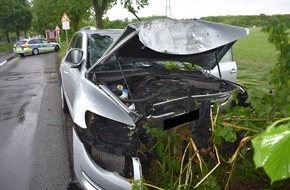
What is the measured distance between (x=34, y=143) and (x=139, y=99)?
258 centimetres

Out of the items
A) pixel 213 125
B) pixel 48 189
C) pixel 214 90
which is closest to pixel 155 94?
pixel 214 90

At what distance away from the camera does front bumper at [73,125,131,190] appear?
241 cm

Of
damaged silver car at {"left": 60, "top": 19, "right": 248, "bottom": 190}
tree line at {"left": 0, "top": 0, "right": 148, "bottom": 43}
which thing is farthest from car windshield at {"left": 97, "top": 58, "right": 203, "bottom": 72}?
tree line at {"left": 0, "top": 0, "right": 148, "bottom": 43}

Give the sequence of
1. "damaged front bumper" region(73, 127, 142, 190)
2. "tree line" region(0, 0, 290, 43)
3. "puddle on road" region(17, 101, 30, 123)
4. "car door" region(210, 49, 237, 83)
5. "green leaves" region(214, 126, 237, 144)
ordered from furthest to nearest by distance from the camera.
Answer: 1. "tree line" region(0, 0, 290, 43)
2. "puddle on road" region(17, 101, 30, 123)
3. "car door" region(210, 49, 237, 83)
4. "damaged front bumper" region(73, 127, 142, 190)
5. "green leaves" region(214, 126, 237, 144)

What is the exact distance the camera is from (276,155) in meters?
0.68

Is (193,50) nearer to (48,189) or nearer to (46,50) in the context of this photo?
(48,189)

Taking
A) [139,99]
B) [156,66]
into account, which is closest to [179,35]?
[139,99]

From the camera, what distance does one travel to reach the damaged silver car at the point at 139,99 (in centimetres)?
249

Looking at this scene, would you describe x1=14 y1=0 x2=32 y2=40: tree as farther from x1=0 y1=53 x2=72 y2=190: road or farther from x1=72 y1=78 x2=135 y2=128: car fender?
x1=72 y1=78 x2=135 y2=128: car fender

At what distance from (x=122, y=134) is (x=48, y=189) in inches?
54.1

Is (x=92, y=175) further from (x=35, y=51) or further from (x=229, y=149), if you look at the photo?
(x=35, y=51)

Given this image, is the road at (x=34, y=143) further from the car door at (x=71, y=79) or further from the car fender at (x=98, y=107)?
the car fender at (x=98, y=107)

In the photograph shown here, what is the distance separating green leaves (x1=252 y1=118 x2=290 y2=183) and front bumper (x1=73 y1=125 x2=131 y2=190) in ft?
5.89

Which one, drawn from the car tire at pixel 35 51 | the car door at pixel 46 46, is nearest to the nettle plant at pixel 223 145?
the car tire at pixel 35 51
